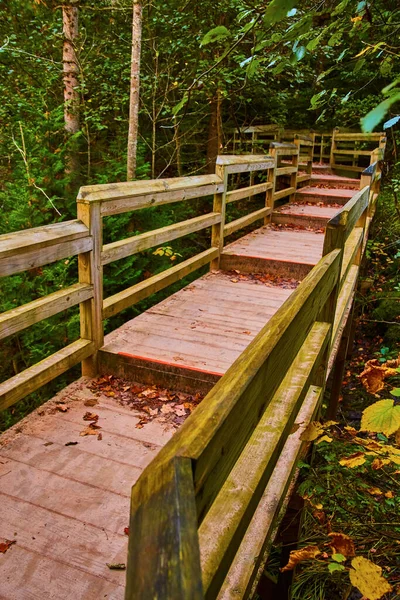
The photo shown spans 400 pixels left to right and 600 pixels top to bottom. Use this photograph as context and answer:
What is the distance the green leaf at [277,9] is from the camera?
5.50 ft

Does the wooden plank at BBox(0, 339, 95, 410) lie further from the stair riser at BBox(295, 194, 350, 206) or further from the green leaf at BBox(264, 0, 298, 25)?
the stair riser at BBox(295, 194, 350, 206)

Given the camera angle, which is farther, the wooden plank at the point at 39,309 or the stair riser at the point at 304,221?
the stair riser at the point at 304,221

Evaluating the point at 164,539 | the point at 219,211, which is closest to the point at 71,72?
the point at 219,211

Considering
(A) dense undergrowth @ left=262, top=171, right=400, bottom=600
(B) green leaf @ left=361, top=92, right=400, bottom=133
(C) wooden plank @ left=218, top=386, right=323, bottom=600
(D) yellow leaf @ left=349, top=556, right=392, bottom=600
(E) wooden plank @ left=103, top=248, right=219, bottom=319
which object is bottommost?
(A) dense undergrowth @ left=262, top=171, right=400, bottom=600

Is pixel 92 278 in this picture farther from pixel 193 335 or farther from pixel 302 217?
pixel 302 217

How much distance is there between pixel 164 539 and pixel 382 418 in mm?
1705

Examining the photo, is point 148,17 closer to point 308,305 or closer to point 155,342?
point 155,342

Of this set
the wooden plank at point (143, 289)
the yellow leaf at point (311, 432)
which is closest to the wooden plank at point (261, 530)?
the yellow leaf at point (311, 432)

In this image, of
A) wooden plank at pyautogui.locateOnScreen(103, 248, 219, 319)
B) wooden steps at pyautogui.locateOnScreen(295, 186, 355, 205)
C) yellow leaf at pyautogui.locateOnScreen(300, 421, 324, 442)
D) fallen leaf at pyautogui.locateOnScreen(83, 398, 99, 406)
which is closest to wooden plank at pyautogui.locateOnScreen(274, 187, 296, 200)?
wooden steps at pyautogui.locateOnScreen(295, 186, 355, 205)

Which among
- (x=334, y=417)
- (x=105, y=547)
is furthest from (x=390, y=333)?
(x=105, y=547)

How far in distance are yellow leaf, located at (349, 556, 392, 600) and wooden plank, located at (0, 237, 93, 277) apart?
236cm

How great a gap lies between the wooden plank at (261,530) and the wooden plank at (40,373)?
1.68 metres

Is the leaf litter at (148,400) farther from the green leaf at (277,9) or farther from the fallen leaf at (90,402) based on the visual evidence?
the green leaf at (277,9)

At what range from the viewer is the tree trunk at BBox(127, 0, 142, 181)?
821cm
